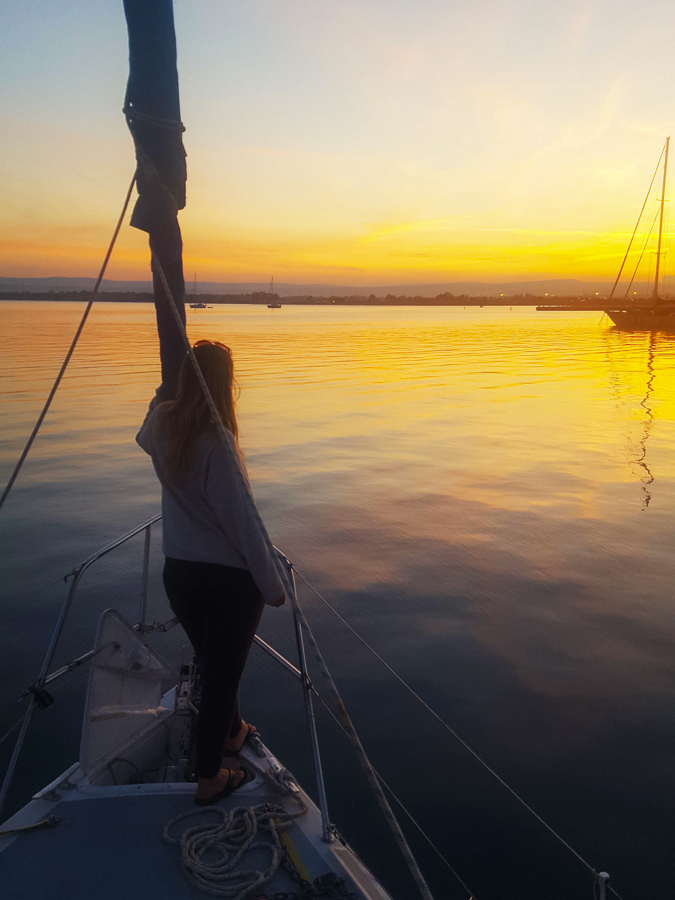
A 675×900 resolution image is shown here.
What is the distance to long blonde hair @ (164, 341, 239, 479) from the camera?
2.35 m

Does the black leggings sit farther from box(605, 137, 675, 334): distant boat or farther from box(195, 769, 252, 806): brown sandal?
box(605, 137, 675, 334): distant boat

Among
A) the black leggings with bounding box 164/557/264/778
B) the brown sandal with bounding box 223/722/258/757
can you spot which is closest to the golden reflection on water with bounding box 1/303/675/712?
the brown sandal with bounding box 223/722/258/757

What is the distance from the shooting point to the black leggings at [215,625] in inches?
96.0

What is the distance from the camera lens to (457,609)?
19.7 ft

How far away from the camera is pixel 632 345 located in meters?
42.7

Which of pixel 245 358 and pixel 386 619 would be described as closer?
pixel 386 619

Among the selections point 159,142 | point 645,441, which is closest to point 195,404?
point 159,142

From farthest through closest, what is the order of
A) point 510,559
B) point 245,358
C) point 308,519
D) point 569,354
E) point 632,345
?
1. point 632,345
2. point 569,354
3. point 245,358
4. point 308,519
5. point 510,559

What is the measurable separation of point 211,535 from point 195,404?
1.63 ft

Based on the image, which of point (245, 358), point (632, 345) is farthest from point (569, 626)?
point (632, 345)

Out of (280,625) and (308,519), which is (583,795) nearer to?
(280,625)

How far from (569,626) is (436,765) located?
2.14 meters

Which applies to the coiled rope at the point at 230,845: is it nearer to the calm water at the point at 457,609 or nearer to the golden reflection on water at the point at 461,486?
the calm water at the point at 457,609

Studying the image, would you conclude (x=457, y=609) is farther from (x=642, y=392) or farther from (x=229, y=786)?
(x=642, y=392)
